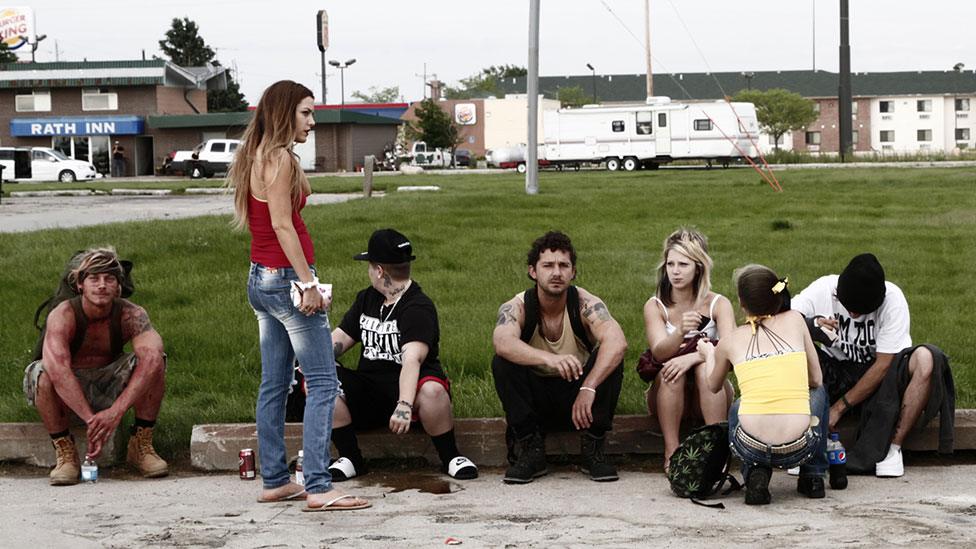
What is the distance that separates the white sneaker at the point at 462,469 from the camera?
21.9 feet

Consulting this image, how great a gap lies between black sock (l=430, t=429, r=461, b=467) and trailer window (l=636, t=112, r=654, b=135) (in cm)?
4204

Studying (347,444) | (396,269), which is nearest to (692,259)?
(396,269)

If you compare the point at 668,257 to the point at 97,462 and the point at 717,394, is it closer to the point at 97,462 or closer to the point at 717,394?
the point at 717,394

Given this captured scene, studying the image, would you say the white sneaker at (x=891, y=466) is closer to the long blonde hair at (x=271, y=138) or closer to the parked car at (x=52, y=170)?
the long blonde hair at (x=271, y=138)

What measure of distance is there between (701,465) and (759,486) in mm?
282

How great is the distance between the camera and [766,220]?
57.5 ft

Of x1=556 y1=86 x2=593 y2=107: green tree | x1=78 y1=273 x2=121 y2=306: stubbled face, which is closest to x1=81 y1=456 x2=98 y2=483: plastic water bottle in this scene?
x1=78 y1=273 x2=121 y2=306: stubbled face

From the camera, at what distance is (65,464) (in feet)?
22.2

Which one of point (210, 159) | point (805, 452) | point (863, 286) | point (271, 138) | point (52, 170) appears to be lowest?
point (805, 452)

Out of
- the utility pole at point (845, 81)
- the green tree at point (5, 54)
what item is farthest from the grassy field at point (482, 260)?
the green tree at point (5, 54)

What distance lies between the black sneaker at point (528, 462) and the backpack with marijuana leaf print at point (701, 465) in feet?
2.44

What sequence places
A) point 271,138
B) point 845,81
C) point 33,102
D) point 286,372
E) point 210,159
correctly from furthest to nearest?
point 33,102
point 210,159
point 845,81
point 286,372
point 271,138

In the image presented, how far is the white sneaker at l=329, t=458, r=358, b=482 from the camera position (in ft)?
22.0

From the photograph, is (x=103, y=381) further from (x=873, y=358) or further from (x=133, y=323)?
(x=873, y=358)
